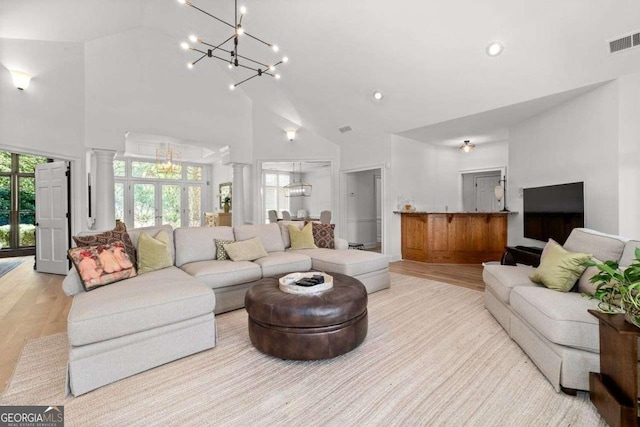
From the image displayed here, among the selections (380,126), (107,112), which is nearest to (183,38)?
(107,112)

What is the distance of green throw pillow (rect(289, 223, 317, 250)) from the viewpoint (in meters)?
4.50

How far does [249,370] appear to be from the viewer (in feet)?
6.98

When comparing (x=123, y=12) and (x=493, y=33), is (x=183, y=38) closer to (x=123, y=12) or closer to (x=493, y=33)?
(x=123, y=12)

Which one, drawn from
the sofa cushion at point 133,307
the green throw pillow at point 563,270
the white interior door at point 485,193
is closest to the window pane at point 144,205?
the sofa cushion at point 133,307

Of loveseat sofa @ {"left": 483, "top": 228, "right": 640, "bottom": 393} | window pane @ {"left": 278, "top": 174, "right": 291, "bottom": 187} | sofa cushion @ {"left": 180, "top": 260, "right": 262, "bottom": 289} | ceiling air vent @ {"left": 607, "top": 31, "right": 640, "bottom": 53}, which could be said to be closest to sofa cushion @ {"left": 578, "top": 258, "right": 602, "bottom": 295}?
loveseat sofa @ {"left": 483, "top": 228, "right": 640, "bottom": 393}

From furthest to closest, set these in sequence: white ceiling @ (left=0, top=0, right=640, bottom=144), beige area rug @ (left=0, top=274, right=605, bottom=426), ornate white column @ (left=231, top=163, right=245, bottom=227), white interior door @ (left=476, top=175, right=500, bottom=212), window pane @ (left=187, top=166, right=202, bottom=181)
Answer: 1. window pane @ (left=187, top=166, right=202, bottom=181)
2. white interior door @ (left=476, top=175, right=500, bottom=212)
3. ornate white column @ (left=231, top=163, right=245, bottom=227)
4. white ceiling @ (left=0, top=0, right=640, bottom=144)
5. beige area rug @ (left=0, top=274, right=605, bottom=426)

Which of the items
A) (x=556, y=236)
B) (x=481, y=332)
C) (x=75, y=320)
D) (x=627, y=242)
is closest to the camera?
(x=75, y=320)

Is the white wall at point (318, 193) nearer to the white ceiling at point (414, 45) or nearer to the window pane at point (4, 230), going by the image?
the white ceiling at point (414, 45)

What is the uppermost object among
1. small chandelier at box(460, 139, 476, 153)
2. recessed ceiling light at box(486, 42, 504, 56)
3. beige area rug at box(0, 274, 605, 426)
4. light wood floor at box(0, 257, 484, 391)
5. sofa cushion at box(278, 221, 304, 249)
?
recessed ceiling light at box(486, 42, 504, 56)

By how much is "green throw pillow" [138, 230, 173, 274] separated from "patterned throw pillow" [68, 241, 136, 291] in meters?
0.20

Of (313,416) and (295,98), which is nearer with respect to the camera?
(313,416)

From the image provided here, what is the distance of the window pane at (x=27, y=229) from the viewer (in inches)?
276

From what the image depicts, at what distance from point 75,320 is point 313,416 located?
1.57m

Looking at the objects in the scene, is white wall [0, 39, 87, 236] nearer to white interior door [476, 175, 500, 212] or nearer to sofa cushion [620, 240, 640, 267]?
sofa cushion [620, 240, 640, 267]
